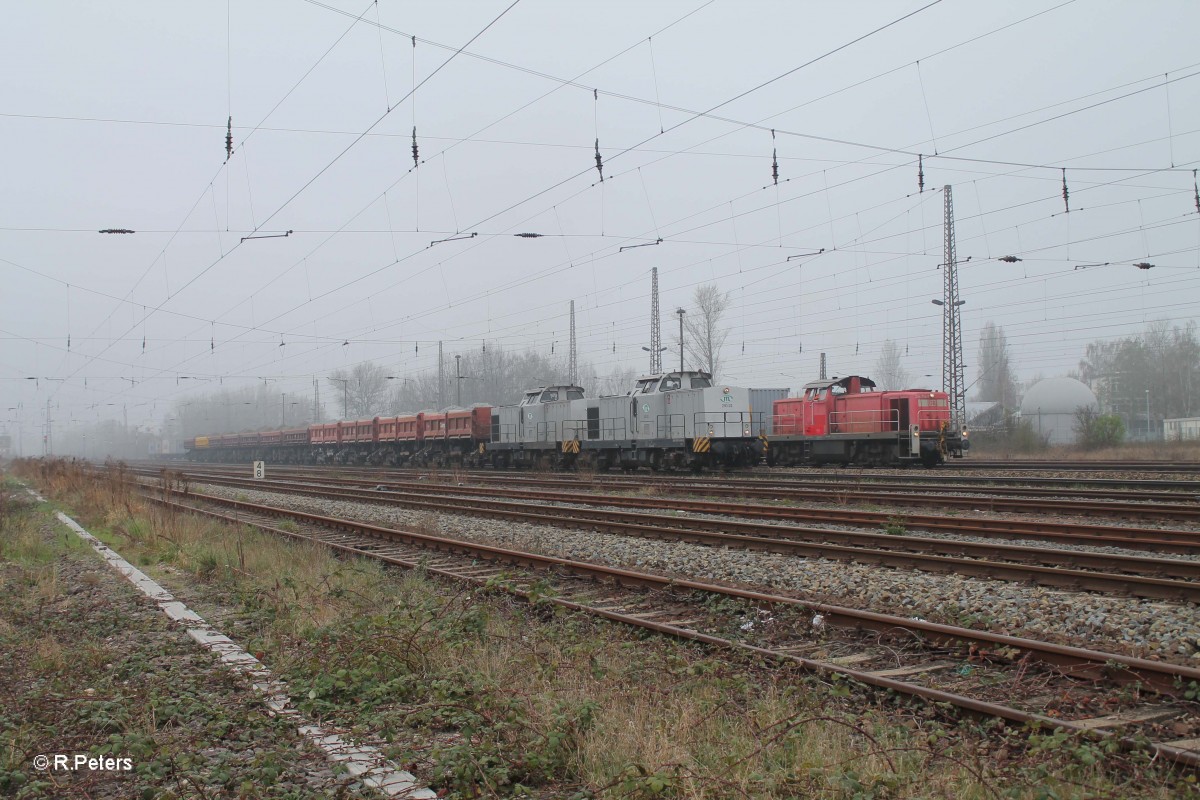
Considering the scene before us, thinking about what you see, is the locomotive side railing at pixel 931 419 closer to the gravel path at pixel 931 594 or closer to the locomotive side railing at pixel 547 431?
the locomotive side railing at pixel 547 431

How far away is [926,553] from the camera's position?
34.1 feet

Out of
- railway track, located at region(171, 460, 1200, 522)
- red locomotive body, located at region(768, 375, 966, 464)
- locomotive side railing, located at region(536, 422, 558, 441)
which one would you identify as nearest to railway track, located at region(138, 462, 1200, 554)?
railway track, located at region(171, 460, 1200, 522)

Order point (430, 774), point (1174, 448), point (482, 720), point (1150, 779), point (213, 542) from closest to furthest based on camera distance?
point (1150, 779) → point (430, 774) → point (482, 720) → point (213, 542) → point (1174, 448)

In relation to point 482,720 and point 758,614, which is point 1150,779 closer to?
point 482,720

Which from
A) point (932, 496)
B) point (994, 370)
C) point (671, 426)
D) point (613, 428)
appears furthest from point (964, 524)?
point (994, 370)

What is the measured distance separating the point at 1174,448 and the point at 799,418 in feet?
61.5

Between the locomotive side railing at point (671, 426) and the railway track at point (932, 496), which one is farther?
the locomotive side railing at point (671, 426)

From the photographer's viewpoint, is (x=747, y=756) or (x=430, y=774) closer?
(x=747, y=756)

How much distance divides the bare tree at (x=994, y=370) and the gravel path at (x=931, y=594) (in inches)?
2885

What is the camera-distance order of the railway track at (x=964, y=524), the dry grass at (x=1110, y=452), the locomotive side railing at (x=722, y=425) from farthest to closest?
the dry grass at (x=1110, y=452) < the locomotive side railing at (x=722, y=425) < the railway track at (x=964, y=524)

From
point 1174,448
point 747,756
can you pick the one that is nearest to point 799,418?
point 1174,448

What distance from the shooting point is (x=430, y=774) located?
4105mm

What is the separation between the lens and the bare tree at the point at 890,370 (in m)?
80.2

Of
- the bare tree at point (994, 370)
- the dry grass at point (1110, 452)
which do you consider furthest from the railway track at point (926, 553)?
the bare tree at point (994, 370)
